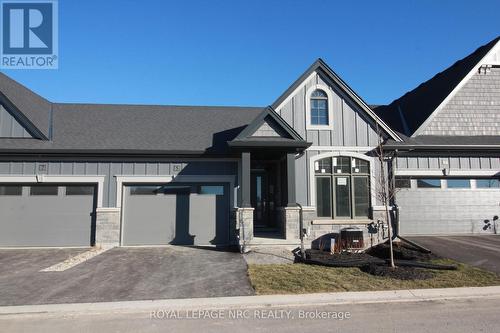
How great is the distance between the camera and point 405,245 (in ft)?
41.1

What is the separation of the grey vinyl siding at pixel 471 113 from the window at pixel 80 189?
44.5 ft

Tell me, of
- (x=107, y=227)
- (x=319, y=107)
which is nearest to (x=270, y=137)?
(x=319, y=107)

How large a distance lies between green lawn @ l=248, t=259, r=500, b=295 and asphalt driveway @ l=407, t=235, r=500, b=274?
784 mm

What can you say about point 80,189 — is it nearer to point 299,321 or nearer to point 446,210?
point 299,321

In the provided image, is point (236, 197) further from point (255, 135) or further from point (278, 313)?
point (278, 313)

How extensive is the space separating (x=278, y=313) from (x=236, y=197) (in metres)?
7.96

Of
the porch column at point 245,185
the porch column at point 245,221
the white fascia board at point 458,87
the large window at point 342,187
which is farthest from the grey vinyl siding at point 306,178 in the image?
the white fascia board at point 458,87

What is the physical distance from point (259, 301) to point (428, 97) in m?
13.8

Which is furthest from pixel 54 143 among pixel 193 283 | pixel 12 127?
pixel 193 283

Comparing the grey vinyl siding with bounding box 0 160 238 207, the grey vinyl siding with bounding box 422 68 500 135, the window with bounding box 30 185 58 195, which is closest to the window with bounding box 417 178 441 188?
the grey vinyl siding with bounding box 422 68 500 135

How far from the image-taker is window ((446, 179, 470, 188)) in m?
14.6

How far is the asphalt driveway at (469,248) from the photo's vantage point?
1018 centimetres

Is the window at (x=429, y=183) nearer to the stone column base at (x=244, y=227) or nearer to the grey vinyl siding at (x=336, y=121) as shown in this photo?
the grey vinyl siding at (x=336, y=121)

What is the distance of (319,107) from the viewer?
46.8 feet
